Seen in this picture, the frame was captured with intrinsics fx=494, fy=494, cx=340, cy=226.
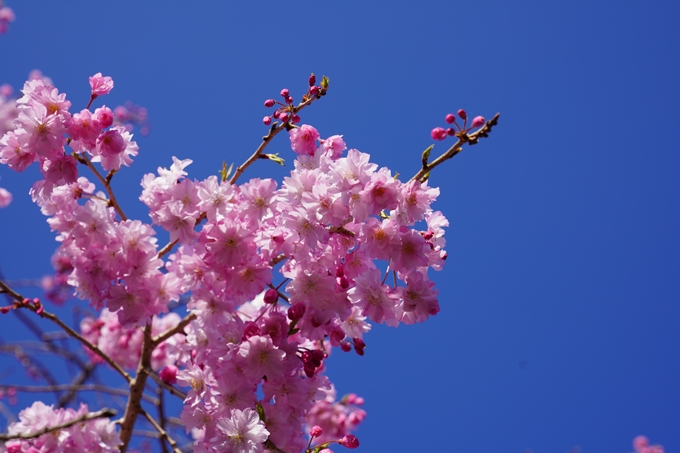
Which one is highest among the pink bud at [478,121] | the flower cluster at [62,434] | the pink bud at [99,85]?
the pink bud at [99,85]

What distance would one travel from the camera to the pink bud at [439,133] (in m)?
2.09

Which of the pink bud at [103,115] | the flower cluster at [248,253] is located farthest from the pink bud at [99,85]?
the pink bud at [103,115]

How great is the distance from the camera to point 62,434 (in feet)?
9.77

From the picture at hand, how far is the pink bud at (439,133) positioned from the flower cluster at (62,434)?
2454mm

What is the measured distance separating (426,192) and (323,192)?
0.45 metres

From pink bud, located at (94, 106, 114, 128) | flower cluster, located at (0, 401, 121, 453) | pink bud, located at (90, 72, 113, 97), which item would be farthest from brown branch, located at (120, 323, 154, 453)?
pink bud, located at (90, 72, 113, 97)

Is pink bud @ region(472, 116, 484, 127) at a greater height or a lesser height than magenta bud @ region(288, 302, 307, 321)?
greater

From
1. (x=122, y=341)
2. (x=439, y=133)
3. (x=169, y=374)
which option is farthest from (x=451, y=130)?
(x=122, y=341)

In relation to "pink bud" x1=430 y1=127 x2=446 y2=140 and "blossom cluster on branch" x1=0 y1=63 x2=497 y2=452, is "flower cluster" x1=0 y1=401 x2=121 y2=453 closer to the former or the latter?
"blossom cluster on branch" x1=0 y1=63 x2=497 y2=452

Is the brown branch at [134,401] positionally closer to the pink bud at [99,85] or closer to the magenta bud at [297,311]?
the magenta bud at [297,311]

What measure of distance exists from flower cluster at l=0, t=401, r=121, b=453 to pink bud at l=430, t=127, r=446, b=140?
2.45 metres

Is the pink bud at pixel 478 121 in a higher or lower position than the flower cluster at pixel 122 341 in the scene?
lower

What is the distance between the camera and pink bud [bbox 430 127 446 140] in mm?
2088

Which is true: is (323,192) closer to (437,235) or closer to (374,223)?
(374,223)
